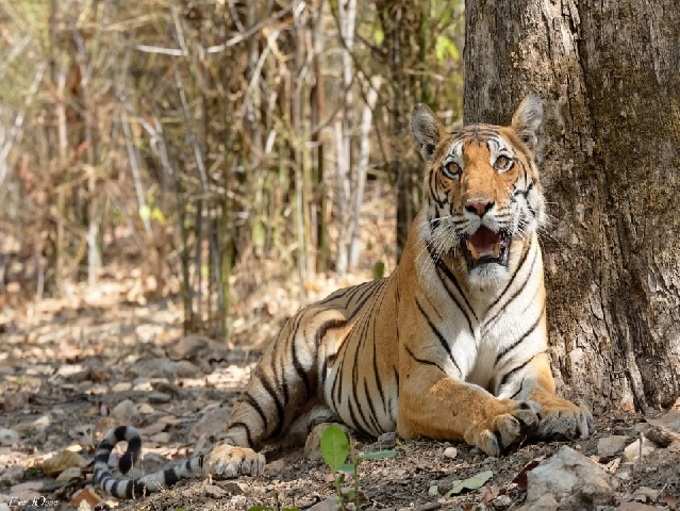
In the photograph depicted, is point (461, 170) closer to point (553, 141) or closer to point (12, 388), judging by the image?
point (553, 141)

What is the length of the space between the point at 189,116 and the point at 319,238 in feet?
6.41

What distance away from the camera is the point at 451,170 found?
183 inches

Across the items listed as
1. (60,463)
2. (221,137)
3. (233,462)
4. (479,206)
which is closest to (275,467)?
(233,462)

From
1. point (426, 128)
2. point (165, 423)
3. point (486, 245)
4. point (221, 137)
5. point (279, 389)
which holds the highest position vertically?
point (221, 137)

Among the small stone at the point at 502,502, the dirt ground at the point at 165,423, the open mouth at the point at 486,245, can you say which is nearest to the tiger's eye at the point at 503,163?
the open mouth at the point at 486,245

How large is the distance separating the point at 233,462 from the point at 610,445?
1842mm

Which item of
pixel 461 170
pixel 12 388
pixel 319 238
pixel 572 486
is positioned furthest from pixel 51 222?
pixel 572 486

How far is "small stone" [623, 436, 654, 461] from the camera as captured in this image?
151 inches

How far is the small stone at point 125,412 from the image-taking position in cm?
685

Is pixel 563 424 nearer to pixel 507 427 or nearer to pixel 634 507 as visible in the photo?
pixel 507 427

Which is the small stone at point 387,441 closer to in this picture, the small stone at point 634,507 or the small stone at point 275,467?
the small stone at point 275,467

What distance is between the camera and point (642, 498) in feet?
11.4

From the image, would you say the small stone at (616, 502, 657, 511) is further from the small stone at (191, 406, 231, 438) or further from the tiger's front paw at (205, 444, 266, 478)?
the small stone at (191, 406, 231, 438)

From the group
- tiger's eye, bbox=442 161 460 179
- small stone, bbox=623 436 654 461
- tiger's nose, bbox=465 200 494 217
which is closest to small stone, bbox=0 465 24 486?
tiger's eye, bbox=442 161 460 179
